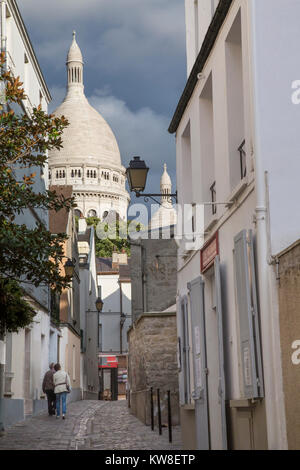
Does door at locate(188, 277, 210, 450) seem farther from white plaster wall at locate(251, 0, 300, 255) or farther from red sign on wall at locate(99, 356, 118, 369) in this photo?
red sign on wall at locate(99, 356, 118, 369)

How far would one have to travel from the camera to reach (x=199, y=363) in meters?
11.3

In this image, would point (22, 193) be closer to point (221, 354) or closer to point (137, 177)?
point (137, 177)

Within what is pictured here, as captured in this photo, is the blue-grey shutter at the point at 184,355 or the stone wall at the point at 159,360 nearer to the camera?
the blue-grey shutter at the point at 184,355

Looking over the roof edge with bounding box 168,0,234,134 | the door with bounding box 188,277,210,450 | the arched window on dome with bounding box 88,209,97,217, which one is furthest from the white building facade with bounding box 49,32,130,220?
the door with bounding box 188,277,210,450

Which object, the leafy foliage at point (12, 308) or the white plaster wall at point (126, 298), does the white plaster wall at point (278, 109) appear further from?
the white plaster wall at point (126, 298)

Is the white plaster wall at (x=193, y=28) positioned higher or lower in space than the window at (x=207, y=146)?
higher

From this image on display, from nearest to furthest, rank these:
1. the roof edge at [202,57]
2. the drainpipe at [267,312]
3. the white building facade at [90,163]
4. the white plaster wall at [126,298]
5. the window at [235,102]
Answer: the drainpipe at [267,312], the window at [235,102], the roof edge at [202,57], the white plaster wall at [126,298], the white building facade at [90,163]

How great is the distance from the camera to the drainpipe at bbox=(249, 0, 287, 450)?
7.54 metres

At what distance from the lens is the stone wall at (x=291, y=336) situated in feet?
23.3

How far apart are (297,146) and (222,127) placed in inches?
89.4

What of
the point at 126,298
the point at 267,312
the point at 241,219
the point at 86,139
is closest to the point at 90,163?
the point at 86,139

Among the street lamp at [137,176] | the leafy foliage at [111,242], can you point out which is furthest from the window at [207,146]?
the leafy foliage at [111,242]

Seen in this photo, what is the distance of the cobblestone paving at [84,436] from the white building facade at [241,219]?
1548 millimetres
